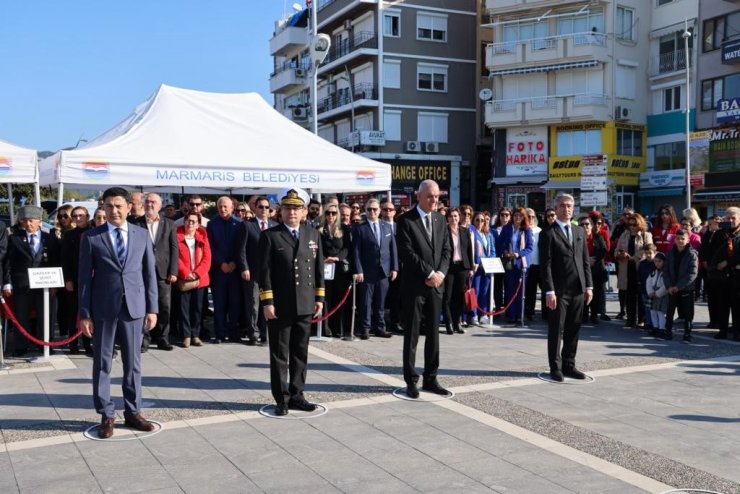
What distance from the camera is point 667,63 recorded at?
38188mm

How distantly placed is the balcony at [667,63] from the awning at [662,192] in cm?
645

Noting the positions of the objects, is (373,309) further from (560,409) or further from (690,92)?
(690,92)

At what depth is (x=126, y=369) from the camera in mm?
5859

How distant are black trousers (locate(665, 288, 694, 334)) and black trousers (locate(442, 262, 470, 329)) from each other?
10.3 ft

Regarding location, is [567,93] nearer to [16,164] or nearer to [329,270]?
[329,270]

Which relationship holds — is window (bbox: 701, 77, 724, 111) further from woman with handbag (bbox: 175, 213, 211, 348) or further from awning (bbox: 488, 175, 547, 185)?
woman with handbag (bbox: 175, 213, 211, 348)

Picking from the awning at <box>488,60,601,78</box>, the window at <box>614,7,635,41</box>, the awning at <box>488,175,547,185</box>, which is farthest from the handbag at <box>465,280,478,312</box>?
the window at <box>614,7,635,41</box>

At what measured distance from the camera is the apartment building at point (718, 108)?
33250 mm

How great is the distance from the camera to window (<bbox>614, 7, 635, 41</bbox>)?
125 feet

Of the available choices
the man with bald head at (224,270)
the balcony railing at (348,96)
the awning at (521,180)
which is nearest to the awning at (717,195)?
the awning at (521,180)

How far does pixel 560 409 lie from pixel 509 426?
845 millimetres

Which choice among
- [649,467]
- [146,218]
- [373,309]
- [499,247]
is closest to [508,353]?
[373,309]

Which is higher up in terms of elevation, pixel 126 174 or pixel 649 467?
pixel 126 174

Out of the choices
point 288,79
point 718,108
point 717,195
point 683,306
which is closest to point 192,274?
point 683,306
